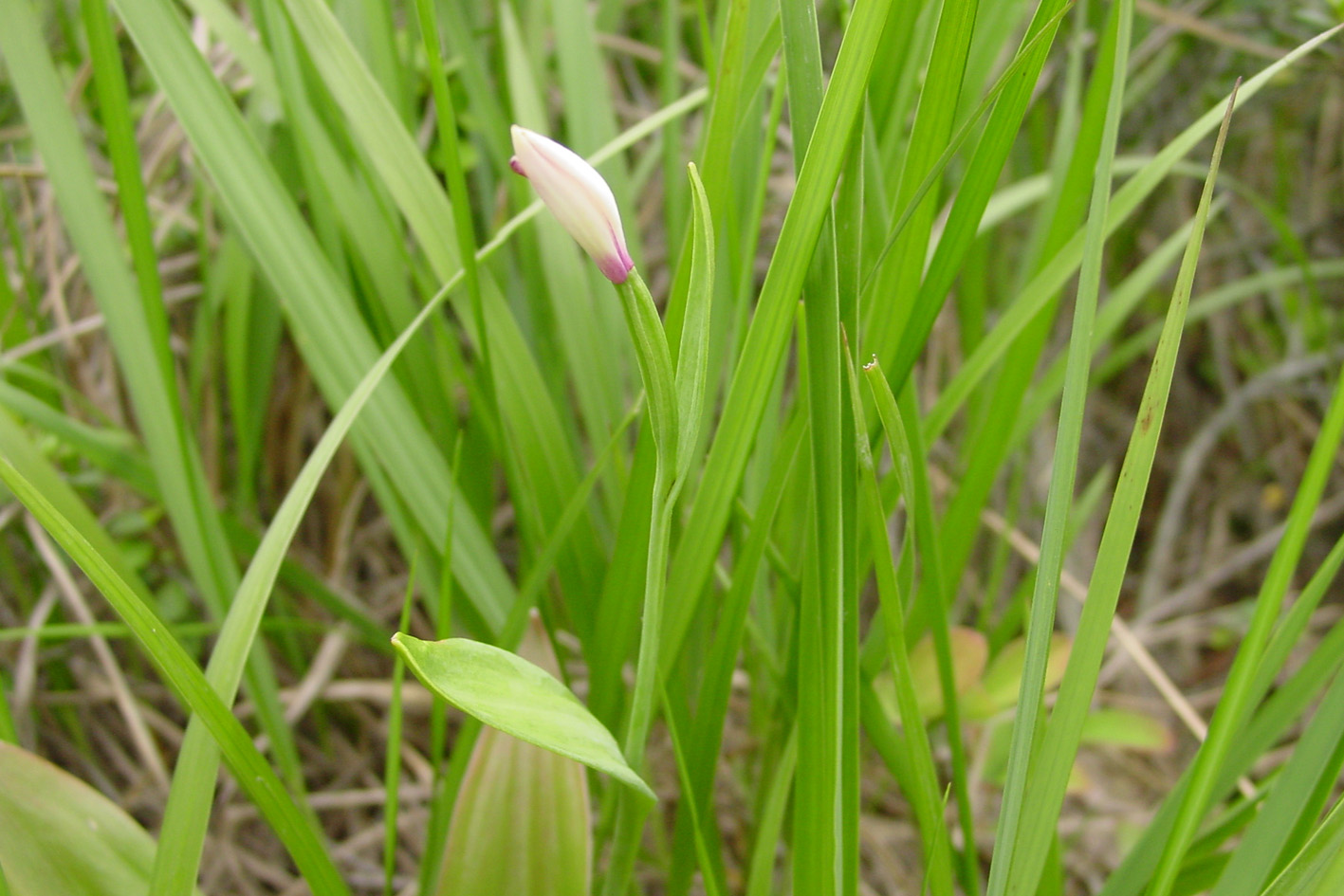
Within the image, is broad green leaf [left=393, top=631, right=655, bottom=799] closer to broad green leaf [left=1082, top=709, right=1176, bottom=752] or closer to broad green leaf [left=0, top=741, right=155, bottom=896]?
broad green leaf [left=0, top=741, right=155, bottom=896]

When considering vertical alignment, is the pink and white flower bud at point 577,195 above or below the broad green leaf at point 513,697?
above

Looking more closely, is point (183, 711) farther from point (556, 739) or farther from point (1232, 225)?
point (1232, 225)

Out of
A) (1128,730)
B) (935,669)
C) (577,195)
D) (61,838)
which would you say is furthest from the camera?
(1128,730)

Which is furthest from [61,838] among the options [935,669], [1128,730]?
[1128,730]

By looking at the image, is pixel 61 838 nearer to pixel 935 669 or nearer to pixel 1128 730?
pixel 935 669

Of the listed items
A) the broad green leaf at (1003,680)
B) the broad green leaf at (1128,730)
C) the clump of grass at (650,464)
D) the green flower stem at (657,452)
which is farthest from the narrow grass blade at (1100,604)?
the broad green leaf at (1128,730)

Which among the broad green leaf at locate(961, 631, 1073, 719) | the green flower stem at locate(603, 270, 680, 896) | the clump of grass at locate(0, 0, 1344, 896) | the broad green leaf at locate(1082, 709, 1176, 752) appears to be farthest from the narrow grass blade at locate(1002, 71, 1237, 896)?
the broad green leaf at locate(1082, 709, 1176, 752)

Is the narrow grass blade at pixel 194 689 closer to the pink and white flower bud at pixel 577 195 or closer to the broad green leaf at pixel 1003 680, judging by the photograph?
the pink and white flower bud at pixel 577 195
